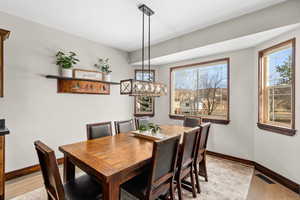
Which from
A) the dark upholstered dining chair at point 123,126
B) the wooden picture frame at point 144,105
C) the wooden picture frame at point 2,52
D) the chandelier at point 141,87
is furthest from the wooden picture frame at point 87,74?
the chandelier at point 141,87

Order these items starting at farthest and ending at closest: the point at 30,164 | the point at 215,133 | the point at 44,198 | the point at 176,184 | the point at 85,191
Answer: the point at 215,133, the point at 30,164, the point at 44,198, the point at 176,184, the point at 85,191

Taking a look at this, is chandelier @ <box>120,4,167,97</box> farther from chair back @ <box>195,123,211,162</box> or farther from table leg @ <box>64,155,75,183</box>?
table leg @ <box>64,155,75,183</box>

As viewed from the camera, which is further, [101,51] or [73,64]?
[101,51]

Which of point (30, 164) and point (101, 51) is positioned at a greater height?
point (101, 51)

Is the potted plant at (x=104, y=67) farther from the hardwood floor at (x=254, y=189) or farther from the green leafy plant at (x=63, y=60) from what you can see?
the hardwood floor at (x=254, y=189)

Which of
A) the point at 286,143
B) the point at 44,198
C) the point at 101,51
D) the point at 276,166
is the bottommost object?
the point at 44,198

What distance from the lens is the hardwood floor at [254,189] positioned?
83.0 inches

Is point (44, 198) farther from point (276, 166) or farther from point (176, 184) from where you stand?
point (276, 166)

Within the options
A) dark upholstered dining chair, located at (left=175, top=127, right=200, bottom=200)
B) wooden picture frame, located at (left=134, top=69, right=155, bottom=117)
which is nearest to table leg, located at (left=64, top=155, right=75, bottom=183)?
dark upholstered dining chair, located at (left=175, top=127, right=200, bottom=200)

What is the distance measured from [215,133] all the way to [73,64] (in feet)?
12.0

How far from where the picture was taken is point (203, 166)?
254cm

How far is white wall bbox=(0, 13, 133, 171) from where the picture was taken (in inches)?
100

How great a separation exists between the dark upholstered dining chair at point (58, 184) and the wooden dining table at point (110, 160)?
0.22 meters

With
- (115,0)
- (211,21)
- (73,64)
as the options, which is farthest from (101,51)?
(211,21)
